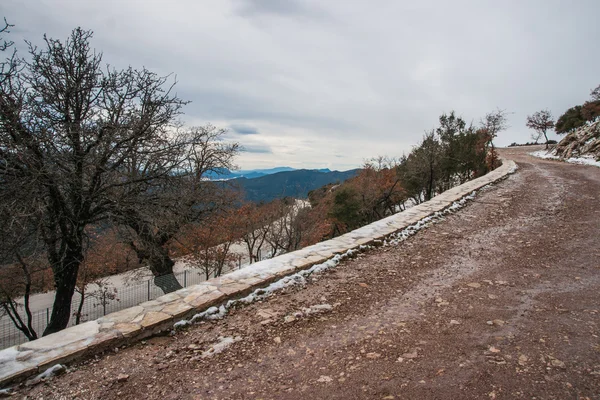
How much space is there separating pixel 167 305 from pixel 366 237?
3628 mm

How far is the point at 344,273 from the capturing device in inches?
170

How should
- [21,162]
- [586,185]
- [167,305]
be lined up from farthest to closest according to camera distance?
[586,185], [21,162], [167,305]

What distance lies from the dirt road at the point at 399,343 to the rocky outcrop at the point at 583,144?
1941 cm

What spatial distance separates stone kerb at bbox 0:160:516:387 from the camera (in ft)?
7.88

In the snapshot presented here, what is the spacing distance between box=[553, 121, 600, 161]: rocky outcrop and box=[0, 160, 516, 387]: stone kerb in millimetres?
21014

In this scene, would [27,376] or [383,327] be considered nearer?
[27,376]

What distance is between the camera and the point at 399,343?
8.48 feet

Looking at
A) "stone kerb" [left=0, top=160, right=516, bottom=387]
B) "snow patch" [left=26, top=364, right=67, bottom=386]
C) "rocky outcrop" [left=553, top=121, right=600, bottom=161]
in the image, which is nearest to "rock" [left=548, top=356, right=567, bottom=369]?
"stone kerb" [left=0, top=160, right=516, bottom=387]

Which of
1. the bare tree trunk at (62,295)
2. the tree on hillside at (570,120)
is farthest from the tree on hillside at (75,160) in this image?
the tree on hillside at (570,120)

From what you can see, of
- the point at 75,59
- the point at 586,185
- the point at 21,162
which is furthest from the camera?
the point at 586,185

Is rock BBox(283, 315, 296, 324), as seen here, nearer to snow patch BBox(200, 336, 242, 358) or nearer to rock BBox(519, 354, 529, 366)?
snow patch BBox(200, 336, 242, 358)

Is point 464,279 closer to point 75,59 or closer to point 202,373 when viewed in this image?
point 202,373

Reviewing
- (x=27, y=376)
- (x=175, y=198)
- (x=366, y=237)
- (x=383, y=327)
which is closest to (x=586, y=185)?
(x=366, y=237)

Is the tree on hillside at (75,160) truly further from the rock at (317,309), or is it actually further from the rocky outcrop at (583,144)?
the rocky outcrop at (583,144)
